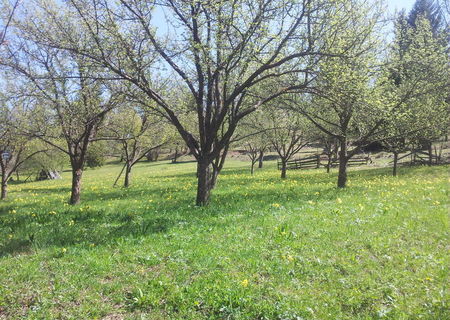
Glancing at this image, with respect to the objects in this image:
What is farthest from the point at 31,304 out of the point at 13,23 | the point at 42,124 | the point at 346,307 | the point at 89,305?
the point at 42,124

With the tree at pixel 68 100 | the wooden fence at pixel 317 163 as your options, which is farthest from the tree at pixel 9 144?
the wooden fence at pixel 317 163

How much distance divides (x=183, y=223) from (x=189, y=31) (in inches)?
245

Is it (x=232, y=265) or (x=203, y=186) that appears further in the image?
(x=203, y=186)

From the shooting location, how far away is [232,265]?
607 centimetres

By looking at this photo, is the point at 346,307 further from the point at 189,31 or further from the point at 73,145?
the point at 73,145

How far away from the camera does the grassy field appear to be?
4.80 meters

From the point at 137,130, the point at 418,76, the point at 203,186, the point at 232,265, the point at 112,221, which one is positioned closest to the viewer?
the point at 232,265

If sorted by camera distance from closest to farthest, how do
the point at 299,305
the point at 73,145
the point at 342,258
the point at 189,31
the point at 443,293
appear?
the point at 299,305, the point at 443,293, the point at 342,258, the point at 189,31, the point at 73,145

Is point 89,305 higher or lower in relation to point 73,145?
lower

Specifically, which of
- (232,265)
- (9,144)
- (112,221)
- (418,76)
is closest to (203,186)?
(112,221)

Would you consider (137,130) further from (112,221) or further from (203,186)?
(112,221)

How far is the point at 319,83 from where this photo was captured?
10.6 meters

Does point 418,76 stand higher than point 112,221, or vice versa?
point 418,76

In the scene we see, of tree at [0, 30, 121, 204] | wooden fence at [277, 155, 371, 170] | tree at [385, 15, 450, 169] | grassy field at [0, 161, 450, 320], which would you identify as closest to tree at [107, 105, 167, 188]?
tree at [0, 30, 121, 204]
